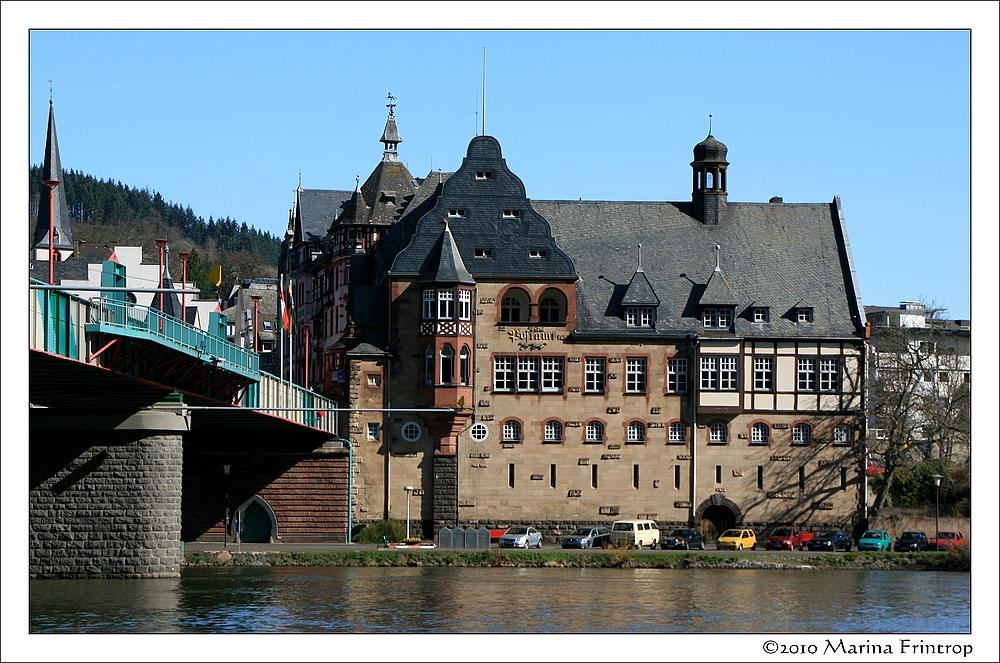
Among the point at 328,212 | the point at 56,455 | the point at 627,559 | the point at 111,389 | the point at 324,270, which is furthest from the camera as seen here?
the point at 328,212

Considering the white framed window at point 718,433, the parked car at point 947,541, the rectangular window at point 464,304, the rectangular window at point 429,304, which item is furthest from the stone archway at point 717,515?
the rectangular window at point 429,304

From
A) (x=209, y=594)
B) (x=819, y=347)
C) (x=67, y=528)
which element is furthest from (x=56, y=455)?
(x=819, y=347)

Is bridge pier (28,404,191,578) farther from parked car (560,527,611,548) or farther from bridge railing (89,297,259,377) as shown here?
parked car (560,527,611,548)

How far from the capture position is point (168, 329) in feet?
193

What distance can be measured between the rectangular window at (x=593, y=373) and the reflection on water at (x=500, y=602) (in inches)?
743

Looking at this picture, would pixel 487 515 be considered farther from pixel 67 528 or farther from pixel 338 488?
pixel 67 528

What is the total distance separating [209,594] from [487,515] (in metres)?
32.6

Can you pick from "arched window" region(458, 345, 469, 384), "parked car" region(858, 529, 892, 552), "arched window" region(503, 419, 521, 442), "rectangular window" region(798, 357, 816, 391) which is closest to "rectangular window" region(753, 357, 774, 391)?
"rectangular window" region(798, 357, 816, 391)

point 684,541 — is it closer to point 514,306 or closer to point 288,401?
point 514,306

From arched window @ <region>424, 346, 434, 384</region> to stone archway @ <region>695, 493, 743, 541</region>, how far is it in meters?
14.1

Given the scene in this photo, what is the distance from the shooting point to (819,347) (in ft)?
309

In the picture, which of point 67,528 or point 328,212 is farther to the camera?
point 328,212

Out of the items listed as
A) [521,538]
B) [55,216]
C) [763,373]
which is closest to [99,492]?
[521,538]

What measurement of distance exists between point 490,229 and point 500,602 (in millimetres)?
36247
